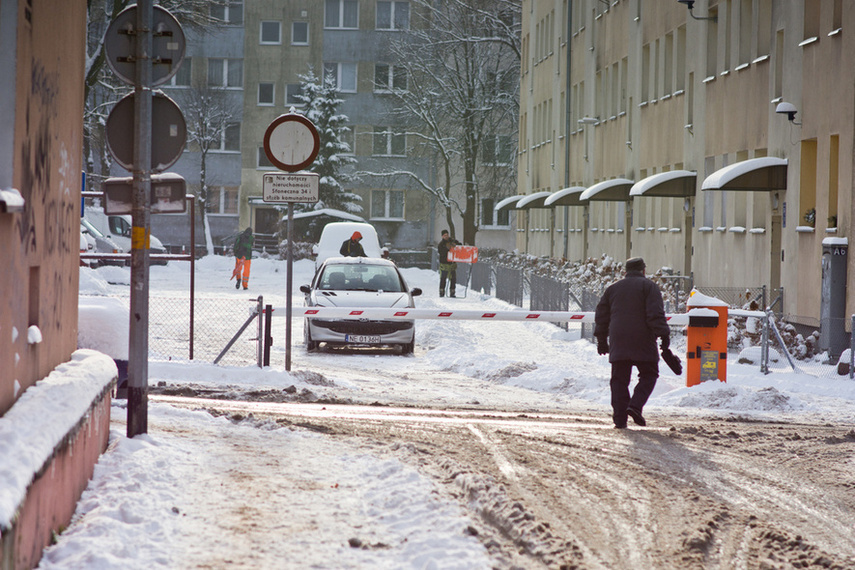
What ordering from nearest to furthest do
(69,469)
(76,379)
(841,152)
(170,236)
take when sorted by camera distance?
(69,469) → (76,379) → (841,152) → (170,236)

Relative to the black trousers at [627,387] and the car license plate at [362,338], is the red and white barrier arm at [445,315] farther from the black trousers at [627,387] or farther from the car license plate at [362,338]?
the black trousers at [627,387]

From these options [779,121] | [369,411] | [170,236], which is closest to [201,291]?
[779,121]

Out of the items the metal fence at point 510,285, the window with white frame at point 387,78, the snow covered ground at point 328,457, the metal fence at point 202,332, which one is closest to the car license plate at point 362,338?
the snow covered ground at point 328,457

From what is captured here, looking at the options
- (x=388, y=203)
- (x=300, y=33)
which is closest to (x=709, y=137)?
(x=388, y=203)

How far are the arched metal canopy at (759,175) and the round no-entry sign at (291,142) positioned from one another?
10279 mm

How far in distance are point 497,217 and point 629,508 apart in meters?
60.8

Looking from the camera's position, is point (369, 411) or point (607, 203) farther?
point (607, 203)

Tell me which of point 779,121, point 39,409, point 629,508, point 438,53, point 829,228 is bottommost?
point 629,508

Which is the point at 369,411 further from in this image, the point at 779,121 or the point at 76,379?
the point at 779,121

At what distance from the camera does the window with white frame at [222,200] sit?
2621 inches

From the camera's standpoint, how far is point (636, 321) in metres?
11.7

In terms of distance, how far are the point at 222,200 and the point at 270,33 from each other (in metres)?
8.85

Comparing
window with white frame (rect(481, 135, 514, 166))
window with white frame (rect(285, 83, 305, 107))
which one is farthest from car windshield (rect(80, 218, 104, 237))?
window with white frame (rect(285, 83, 305, 107))

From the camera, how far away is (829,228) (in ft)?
65.1
